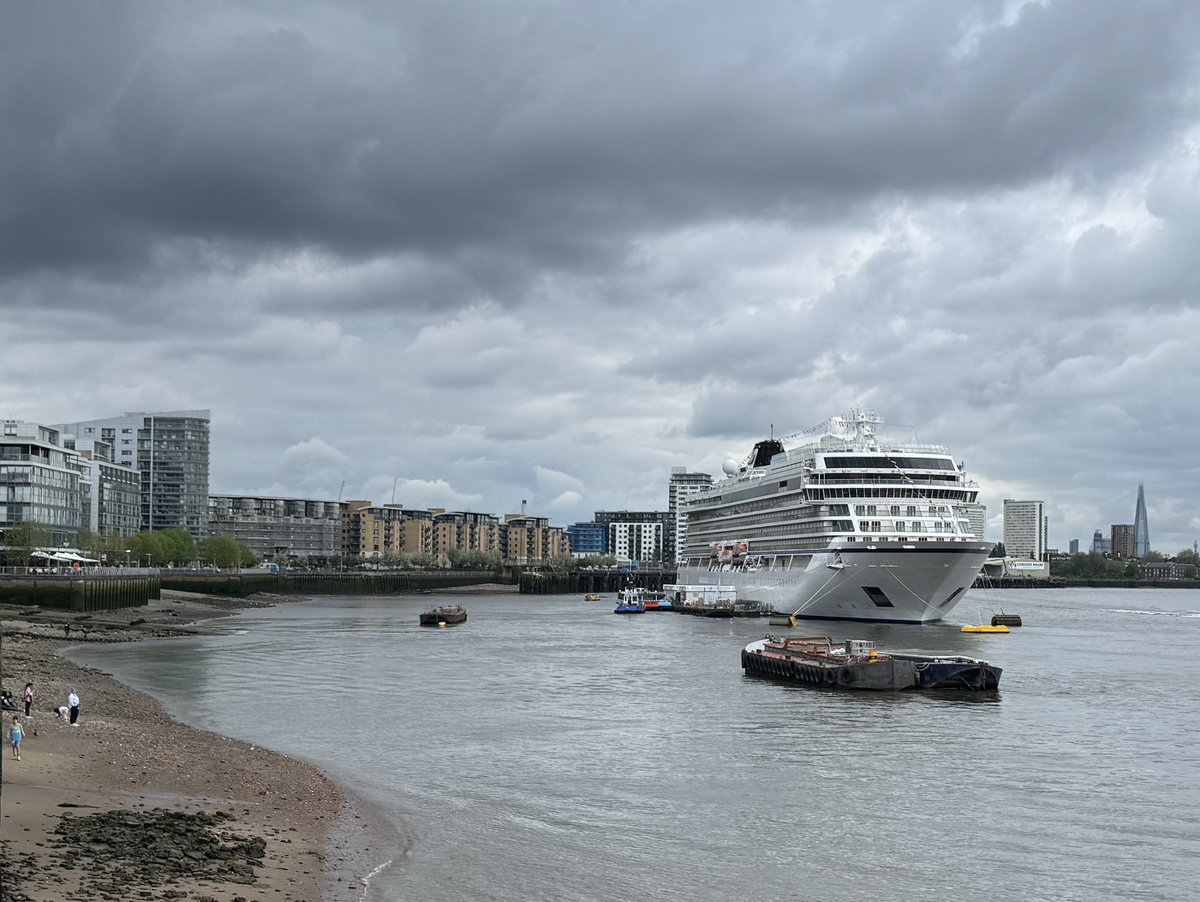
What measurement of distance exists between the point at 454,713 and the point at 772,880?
2770cm

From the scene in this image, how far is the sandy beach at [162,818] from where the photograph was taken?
72.5 ft

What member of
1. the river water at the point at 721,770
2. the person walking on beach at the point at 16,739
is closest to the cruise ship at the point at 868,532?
the river water at the point at 721,770

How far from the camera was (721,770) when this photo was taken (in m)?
39.7

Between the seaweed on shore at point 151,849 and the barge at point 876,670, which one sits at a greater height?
the seaweed on shore at point 151,849

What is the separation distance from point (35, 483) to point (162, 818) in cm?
15938

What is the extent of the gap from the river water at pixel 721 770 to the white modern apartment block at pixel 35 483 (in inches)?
3877

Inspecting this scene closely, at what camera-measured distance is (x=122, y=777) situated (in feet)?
107

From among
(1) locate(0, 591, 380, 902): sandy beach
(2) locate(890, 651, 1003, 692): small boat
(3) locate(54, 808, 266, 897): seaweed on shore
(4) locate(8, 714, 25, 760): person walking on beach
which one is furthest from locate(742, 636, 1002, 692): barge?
(4) locate(8, 714, 25, 760): person walking on beach

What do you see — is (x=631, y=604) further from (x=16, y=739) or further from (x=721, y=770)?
(x=16, y=739)

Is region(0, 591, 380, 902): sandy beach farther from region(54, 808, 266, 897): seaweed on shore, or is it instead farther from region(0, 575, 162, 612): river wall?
region(0, 575, 162, 612): river wall

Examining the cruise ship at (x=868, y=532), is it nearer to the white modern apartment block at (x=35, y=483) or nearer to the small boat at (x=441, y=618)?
the small boat at (x=441, y=618)

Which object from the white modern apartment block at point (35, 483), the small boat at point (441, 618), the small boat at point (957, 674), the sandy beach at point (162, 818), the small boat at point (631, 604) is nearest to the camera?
the sandy beach at point (162, 818)

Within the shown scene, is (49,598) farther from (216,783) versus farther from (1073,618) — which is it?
(1073,618)

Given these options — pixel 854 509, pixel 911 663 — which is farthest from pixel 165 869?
pixel 854 509
